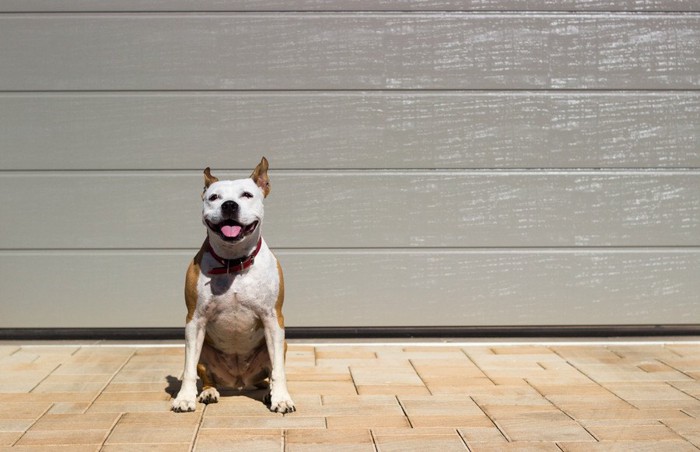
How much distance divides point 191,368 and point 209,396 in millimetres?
165

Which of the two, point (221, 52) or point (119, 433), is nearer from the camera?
point (119, 433)

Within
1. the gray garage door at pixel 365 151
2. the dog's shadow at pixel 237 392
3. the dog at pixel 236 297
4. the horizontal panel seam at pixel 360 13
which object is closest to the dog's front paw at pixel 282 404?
the dog at pixel 236 297

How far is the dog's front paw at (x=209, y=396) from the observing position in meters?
4.05

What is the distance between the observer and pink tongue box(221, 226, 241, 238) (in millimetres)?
3773

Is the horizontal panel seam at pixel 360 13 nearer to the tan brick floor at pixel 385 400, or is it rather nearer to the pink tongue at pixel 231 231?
the tan brick floor at pixel 385 400

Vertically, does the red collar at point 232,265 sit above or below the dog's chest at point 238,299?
above

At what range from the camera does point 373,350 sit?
214 inches

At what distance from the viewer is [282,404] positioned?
390 centimetres

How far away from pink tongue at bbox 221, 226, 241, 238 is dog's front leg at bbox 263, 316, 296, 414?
0.43 metres

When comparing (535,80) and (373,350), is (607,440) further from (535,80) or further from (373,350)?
(535,80)

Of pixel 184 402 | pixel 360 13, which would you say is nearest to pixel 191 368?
pixel 184 402

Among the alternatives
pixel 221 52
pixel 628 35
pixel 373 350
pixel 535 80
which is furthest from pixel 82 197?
pixel 628 35

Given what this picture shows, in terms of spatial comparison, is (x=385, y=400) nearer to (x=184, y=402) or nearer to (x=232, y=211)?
(x=184, y=402)

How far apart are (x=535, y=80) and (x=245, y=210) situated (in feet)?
8.21
